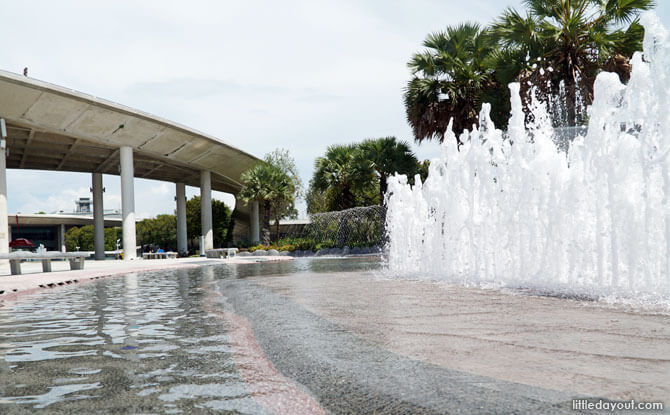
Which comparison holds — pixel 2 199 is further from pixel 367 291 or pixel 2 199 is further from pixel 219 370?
pixel 219 370

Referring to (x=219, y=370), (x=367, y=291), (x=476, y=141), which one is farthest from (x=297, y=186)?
(x=219, y=370)

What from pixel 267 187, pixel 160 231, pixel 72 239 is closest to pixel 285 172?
pixel 267 187

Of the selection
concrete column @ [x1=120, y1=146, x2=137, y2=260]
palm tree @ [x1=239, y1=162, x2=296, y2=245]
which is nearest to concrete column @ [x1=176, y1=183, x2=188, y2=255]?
palm tree @ [x1=239, y1=162, x2=296, y2=245]

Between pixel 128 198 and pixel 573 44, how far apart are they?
22304 millimetres

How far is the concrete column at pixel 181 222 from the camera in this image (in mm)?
37866

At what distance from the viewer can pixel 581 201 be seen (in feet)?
25.3

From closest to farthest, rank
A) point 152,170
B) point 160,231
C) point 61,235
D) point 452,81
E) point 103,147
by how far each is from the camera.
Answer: point 452,81
point 103,147
point 152,170
point 160,231
point 61,235

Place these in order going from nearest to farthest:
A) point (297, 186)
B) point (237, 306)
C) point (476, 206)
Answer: point (237, 306), point (476, 206), point (297, 186)

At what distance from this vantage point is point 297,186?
43031 millimetres

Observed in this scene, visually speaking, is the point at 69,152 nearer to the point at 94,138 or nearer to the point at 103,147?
the point at 103,147

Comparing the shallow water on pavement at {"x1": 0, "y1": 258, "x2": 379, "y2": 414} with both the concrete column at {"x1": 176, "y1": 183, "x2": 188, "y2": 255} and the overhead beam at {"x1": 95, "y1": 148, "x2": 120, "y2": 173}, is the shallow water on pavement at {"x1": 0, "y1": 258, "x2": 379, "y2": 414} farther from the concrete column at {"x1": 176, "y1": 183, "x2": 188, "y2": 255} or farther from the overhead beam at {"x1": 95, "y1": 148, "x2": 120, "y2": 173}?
the concrete column at {"x1": 176, "y1": 183, "x2": 188, "y2": 255}

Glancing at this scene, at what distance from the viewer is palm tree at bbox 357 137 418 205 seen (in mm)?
27109

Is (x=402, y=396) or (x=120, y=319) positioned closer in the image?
(x=402, y=396)

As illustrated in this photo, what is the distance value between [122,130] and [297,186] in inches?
729
